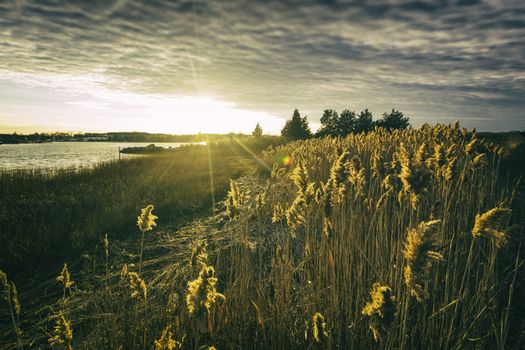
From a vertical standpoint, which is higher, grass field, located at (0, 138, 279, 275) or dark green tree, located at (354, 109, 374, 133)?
dark green tree, located at (354, 109, 374, 133)

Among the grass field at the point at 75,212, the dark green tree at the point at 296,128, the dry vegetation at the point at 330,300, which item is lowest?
the grass field at the point at 75,212

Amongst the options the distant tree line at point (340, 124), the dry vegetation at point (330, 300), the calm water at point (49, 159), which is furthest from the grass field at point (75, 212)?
the distant tree line at point (340, 124)

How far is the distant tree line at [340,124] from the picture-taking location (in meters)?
64.6

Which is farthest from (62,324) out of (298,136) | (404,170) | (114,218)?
(298,136)

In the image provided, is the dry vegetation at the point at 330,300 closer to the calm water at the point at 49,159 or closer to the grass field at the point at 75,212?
the grass field at the point at 75,212

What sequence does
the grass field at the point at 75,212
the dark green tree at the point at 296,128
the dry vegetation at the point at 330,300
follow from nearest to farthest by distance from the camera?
the dry vegetation at the point at 330,300
the grass field at the point at 75,212
the dark green tree at the point at 296,128

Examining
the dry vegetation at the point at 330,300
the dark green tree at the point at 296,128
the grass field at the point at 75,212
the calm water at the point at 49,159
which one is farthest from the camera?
the dark green tree at the point at 296,128

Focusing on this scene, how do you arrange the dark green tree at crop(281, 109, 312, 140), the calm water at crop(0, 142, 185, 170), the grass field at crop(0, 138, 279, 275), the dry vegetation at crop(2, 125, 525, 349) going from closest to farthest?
the dry vegetation at crop(2, 125, 525, 349) < the grass field at crop(0, 138, 279, 275) < the calm water at crop(0, 142, 185, 170) < the dark green tree at crop(281, 109, 312, 140)

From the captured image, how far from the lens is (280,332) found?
98.2 inches

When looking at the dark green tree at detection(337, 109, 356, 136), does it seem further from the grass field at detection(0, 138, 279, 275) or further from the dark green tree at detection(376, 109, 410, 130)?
the grass field at detection(0, 138, 279, 275)

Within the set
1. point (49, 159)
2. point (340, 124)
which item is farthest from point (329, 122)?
point (49, 159)

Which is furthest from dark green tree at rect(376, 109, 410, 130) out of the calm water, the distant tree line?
the calm water

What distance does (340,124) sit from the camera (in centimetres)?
7238

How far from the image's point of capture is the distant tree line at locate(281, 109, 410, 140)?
64562mm
